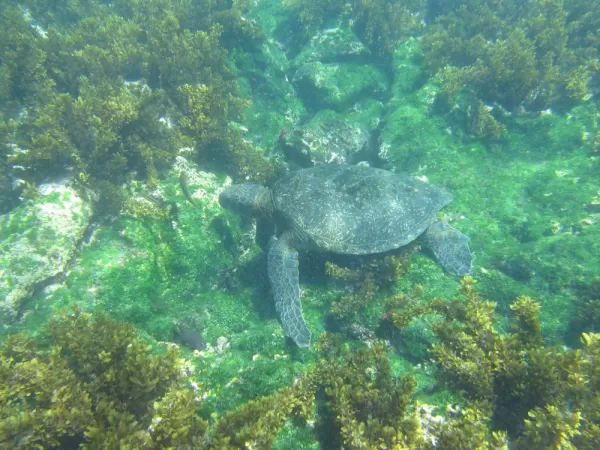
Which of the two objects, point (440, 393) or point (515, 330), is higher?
point (515, 330)

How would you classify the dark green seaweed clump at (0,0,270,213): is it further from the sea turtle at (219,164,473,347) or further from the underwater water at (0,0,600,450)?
the sea turtle at (219,164,473,347)

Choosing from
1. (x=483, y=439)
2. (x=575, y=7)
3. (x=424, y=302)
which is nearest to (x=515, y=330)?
(x=424, y=302)

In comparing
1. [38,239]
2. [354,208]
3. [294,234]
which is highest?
[354,208]

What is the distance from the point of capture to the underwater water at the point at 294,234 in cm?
322

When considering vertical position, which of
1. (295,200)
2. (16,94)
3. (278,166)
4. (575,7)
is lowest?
(295,200)

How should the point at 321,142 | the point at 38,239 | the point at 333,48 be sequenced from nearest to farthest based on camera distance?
the point at 38,239 → the point at 321,142 → the point at 333,48

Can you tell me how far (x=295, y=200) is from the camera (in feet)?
20.6

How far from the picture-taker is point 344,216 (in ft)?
19.5

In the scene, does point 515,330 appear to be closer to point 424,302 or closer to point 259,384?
point 424,302

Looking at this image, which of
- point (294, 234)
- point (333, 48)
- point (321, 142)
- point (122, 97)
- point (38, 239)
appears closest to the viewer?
point (38, 239)

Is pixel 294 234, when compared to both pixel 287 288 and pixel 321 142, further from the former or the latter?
pixel 321 142

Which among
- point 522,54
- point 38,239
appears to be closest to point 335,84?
point 522,54

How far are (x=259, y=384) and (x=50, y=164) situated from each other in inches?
230

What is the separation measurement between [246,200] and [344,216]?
2.21m
